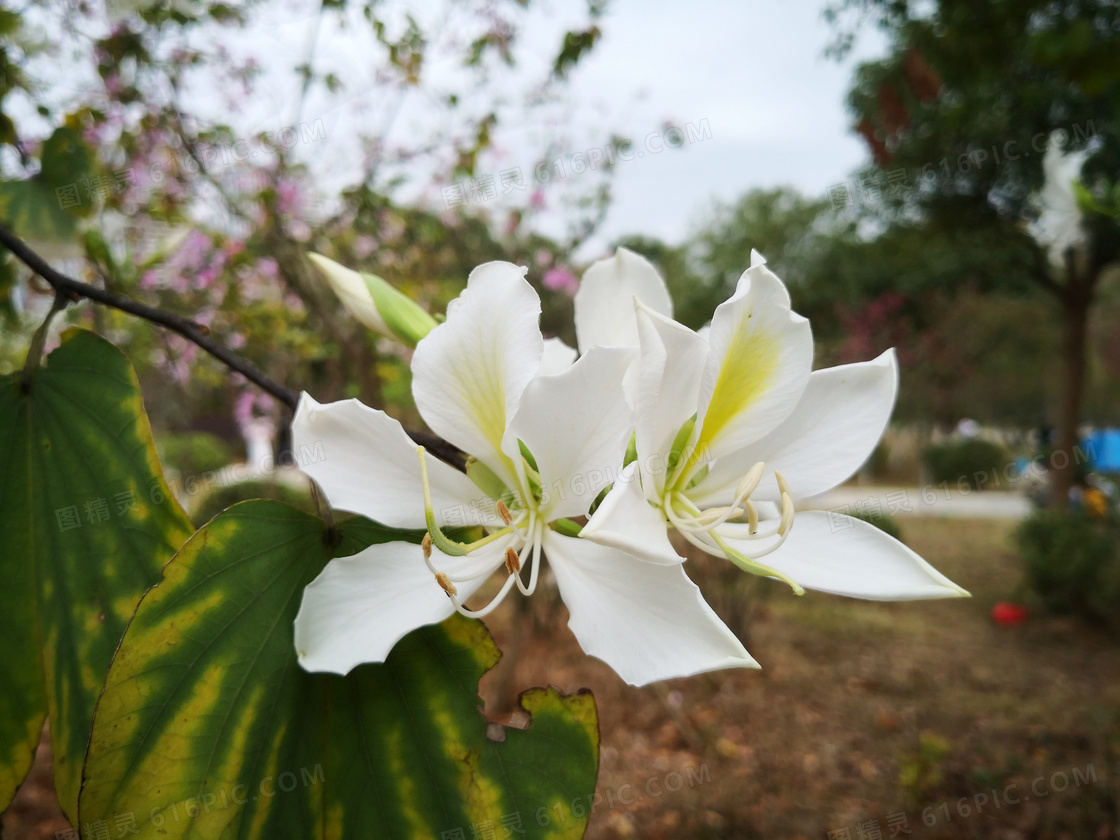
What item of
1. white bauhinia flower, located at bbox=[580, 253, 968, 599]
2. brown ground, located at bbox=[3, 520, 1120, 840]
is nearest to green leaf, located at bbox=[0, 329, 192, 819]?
white bauhinia flower, located at bbox=[580, 253, 968, 599]

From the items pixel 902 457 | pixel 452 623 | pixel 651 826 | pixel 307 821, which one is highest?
pixel 902 457

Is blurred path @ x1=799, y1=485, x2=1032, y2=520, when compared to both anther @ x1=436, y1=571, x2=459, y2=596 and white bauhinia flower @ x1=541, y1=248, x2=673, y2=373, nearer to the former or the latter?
white bauhinia flower @ x1=541, y1=248, x2=673, y2=373

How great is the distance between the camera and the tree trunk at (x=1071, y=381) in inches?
233

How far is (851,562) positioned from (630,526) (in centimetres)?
19

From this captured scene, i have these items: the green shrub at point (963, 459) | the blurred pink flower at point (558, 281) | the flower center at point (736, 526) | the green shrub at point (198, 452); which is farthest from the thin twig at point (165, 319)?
the green shrub at point (963, 459)

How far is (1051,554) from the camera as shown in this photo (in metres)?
5.21

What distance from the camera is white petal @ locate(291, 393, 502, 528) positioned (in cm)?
48

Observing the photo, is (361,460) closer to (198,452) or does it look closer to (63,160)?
(63,160)

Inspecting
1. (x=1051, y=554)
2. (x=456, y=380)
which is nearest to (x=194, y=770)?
(x=456, y=380)

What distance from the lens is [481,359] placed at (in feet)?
1.66

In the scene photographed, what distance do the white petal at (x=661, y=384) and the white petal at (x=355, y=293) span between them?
26cm

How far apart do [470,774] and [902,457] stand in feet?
50.4

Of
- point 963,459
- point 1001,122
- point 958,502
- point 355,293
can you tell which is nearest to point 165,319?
point 355,293

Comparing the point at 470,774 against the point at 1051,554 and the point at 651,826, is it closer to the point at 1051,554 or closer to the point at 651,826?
the point at 651,826
